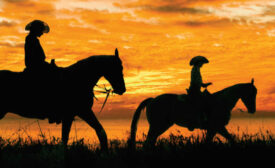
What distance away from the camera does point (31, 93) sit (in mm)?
9305

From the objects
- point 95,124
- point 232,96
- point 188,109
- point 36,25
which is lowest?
point 95,124

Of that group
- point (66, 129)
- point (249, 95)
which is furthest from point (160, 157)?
point (249, 95)

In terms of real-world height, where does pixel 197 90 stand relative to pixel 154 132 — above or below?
above

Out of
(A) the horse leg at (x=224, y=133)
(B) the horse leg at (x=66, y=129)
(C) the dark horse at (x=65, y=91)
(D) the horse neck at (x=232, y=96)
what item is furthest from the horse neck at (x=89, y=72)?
(D) the horse neck at (x=232, y=96)

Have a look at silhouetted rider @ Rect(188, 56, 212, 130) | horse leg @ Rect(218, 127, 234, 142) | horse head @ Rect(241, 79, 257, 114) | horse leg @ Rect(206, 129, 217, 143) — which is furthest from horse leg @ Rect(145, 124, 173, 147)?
horse head @ Rect(241, 79, 257, 114)

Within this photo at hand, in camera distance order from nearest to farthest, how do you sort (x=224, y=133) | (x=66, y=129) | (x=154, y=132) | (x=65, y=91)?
(x=66, y=129), (x=65, y=91), (x=224, y=133), (x=154, y=132)

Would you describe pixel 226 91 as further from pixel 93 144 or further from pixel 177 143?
pixel 93 144

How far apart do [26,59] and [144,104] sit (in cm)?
352

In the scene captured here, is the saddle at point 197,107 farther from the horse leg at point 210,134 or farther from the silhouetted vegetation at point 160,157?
the silhouetted vegetation at point 160,157

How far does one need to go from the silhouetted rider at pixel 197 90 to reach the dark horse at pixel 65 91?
2200 mm

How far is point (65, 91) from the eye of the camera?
29.9 feet

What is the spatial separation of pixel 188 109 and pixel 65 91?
3626mm

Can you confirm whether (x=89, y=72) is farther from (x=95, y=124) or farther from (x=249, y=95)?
(x=249, y=95)

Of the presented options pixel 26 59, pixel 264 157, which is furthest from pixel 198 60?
pixel 26 59
